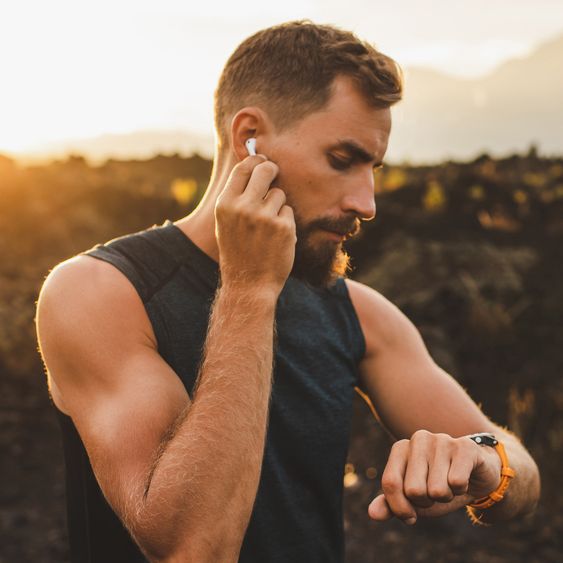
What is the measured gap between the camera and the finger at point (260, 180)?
77.3 inches

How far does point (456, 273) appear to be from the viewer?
312 inches

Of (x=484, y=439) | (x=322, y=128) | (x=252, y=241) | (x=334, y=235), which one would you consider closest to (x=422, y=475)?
(x=484, y=439)

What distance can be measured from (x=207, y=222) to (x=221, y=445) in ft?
3.37

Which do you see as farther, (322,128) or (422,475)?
(322,128)

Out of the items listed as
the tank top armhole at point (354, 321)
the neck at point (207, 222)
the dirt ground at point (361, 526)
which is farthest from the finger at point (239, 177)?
the dirt ground at point (361, 526)

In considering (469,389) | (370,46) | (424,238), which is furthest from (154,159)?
(370,46)

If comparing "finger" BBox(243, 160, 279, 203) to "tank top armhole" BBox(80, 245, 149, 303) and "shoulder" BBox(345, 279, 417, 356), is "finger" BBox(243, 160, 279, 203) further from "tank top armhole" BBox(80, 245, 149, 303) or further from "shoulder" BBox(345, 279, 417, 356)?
"shoulder" BBox(345, 279, 417, 356)

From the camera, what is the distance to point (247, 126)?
7.81 feet

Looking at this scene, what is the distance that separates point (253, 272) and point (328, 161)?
69cm

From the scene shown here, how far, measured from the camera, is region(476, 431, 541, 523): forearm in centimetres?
210

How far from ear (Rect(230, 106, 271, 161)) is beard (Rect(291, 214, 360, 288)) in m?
0.38

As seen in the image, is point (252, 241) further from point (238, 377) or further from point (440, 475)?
point (440, 475)

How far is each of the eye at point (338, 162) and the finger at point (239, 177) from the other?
1.05 ft

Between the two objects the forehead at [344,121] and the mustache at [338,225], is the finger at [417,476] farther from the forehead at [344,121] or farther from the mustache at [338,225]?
the forehead at [344,121]
